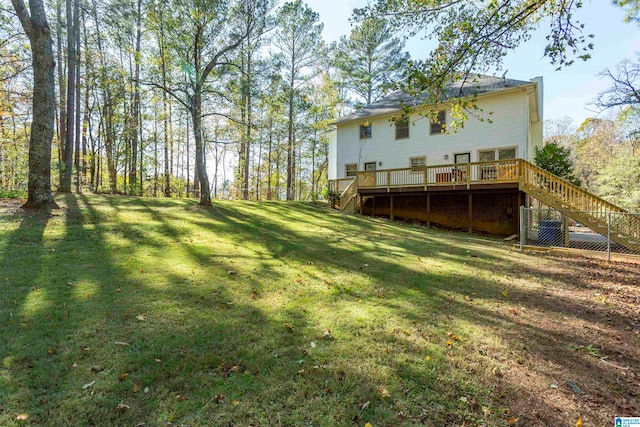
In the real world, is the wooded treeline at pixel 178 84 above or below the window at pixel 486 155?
above

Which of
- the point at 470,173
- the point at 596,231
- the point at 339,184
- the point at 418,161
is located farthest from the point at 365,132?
the point at 596,231

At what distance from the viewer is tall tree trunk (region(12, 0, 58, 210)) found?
718 centimetres

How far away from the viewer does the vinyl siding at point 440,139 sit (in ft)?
42.6

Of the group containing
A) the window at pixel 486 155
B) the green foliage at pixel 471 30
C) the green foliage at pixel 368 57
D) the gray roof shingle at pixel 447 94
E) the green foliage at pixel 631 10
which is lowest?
the window at pixel 486 155

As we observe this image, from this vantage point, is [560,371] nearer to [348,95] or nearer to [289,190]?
[289,190]

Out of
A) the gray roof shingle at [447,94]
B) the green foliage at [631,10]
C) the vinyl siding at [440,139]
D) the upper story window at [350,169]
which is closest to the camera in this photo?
the green foliage at [631,10]

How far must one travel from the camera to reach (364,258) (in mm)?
6918

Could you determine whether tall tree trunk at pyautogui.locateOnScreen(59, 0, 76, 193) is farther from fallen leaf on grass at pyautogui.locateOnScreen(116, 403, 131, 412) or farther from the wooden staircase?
the wooden staircase

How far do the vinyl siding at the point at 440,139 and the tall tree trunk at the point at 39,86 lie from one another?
12.2 m

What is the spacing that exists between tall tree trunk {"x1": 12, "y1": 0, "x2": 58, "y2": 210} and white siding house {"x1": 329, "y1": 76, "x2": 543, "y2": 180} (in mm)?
9089

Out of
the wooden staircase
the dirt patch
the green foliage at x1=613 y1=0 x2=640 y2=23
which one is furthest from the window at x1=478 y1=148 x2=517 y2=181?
the dirt patch

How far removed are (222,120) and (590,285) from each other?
21895 mm

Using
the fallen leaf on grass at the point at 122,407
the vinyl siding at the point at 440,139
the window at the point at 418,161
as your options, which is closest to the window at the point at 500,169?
the vinyl siding at the point at 440,139

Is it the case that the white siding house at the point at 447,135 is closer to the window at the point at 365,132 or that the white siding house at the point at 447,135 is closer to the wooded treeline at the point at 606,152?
the window at the point at 365,132
